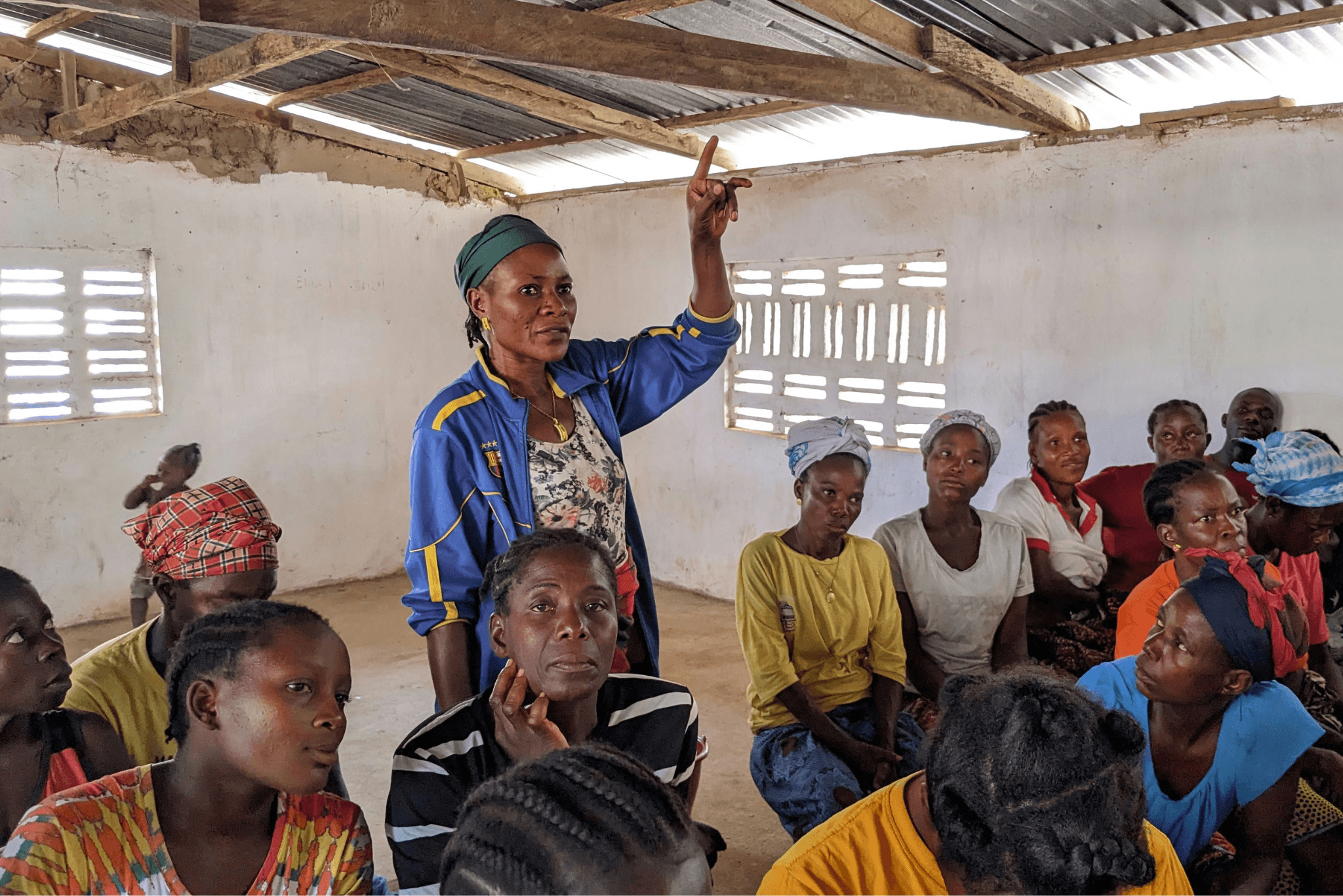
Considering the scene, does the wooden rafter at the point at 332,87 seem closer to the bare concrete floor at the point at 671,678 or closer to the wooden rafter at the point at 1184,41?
the bare concrete floor at the point at 671,678

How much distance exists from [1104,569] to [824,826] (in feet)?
7.53

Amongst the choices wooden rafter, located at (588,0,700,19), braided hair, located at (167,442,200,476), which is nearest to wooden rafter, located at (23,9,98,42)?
braided hair, located at (167,442,200,476)

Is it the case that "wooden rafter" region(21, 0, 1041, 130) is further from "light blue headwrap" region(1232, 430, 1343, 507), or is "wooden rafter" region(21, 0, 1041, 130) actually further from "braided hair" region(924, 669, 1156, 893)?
"braided hair" region(924, 669, 1156, 893)

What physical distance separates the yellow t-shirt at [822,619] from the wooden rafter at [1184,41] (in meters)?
2.34

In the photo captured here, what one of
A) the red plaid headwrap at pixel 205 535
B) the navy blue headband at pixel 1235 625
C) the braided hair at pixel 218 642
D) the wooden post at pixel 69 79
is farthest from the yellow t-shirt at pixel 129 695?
the wooden post at pixel 69 79

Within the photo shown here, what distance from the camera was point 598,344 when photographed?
2.34 m

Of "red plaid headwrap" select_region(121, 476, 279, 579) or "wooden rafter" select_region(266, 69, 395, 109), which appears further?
"wooden rafter" select_region(266, 69, 395, 109)

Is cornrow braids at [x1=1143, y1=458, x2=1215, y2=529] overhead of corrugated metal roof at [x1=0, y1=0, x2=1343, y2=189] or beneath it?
beneath

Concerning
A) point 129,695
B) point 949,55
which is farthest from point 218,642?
point 949,55

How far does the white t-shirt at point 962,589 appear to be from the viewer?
9.86 ft

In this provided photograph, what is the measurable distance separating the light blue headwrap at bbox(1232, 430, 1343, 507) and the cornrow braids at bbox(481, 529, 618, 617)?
193 cm

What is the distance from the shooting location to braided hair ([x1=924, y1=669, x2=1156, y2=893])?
131 cm

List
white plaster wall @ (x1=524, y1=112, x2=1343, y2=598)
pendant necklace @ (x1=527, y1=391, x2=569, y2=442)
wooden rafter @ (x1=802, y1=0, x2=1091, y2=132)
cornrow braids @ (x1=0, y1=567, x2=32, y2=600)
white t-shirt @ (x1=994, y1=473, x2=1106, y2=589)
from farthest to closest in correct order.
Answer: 1. white plaster wall @ (x1=524, y1=112, x2=1343, y2=598)
2. wooden rafter @ (x1=802, y1=0, x2=1091, y2=132)
3. white t-shirt @ (x1=994, y1=473, x2=1106, y2=589)
4. pendant necklace @ (x1=527, y1=391, x2=569, y2=442)
5. cornrow braids @ (x1=0, y1=567, x2=32, y2=600)

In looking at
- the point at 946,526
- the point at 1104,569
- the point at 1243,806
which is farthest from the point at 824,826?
the point at 1104,569
